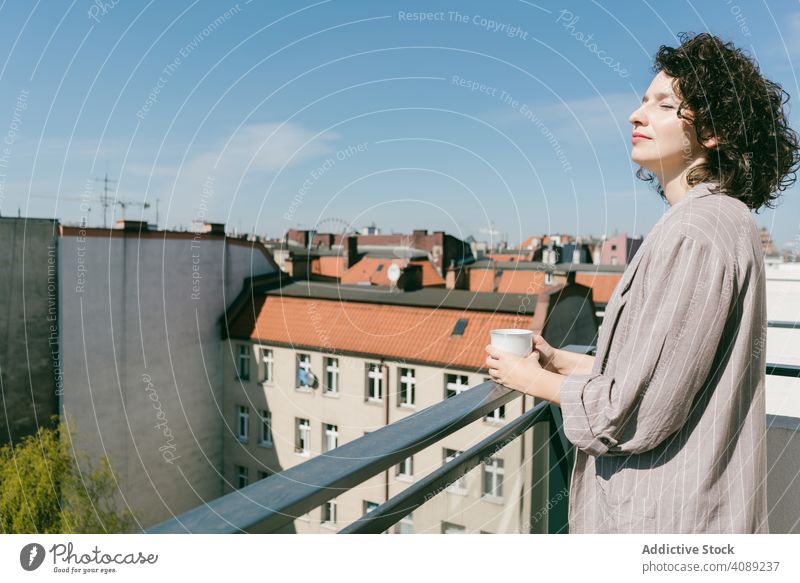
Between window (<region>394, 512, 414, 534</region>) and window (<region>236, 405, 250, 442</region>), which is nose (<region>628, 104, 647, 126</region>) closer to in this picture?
window (<region>394, 512, 414, 534</region>)

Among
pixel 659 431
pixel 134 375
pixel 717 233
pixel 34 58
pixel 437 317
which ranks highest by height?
pixel 34 58

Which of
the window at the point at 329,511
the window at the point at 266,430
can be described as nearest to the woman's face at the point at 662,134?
the window at the point at 329,511

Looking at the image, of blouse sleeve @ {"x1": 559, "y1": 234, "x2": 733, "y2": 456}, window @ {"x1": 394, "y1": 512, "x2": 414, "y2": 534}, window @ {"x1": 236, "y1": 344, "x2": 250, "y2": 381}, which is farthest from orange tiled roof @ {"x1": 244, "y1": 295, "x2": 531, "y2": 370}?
blouse sleeve @ {"x1": 559, "y1": 234, "x2": 733, "y2": 456}

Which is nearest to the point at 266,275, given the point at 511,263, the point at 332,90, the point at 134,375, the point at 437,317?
the point at 134,375

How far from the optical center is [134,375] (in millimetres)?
14305

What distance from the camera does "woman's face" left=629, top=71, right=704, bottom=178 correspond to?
3.78 ft

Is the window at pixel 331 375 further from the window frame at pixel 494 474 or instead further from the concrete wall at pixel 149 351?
the window frame at pixel 494 474

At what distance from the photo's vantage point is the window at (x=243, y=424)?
53.6ft

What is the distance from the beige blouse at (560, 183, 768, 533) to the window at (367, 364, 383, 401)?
12959 millimetres

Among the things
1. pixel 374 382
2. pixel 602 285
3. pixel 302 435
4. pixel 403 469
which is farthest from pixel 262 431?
pixel 403 469

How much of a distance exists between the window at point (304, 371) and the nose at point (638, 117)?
14.0m

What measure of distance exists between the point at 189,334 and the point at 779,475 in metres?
15.0
